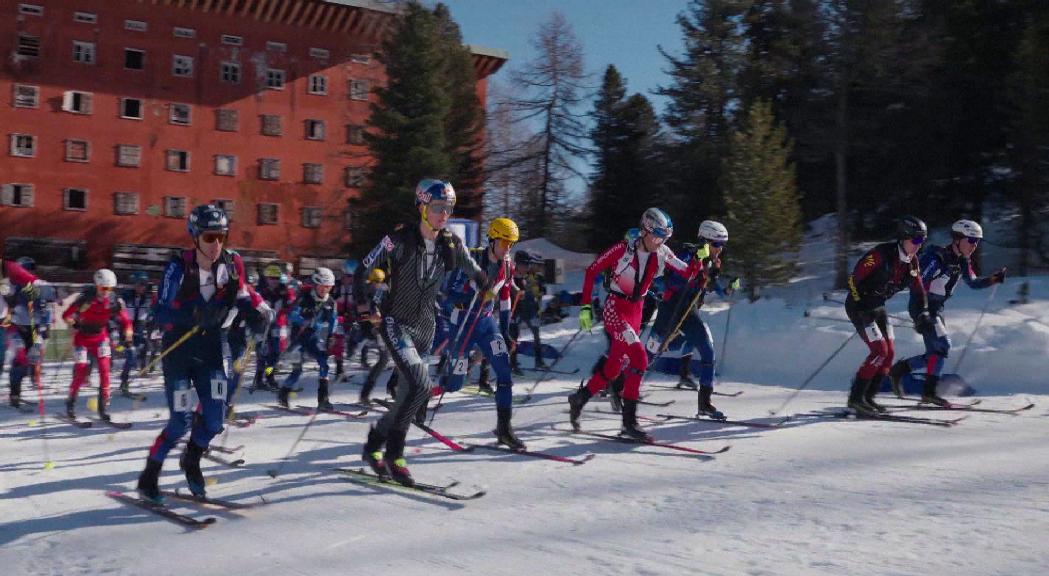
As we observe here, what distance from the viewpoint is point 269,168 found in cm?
4775

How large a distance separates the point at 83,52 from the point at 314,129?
462 inches

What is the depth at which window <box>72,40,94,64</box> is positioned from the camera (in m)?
44.0

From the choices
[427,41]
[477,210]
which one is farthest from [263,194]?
[427,41]

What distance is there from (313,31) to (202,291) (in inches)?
1794

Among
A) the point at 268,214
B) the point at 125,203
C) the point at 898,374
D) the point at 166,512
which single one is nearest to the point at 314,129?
the point at 268,214

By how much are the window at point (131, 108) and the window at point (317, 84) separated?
28.2 ft

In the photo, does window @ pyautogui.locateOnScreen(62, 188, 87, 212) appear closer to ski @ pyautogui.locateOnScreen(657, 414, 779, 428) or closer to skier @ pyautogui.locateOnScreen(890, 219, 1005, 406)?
ski @ pyautogui.locateOnScreen(657, 414, 779, 428)

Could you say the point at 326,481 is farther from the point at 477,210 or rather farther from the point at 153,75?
the point at 153,75

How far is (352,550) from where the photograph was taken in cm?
504

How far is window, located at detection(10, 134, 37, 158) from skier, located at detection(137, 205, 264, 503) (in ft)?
143

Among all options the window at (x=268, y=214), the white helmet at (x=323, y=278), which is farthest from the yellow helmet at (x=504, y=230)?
the window at (x=268, y=214)

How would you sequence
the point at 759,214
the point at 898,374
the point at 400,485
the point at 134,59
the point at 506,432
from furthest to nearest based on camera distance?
the point at 134,59, the point at 759,214, the point at 898,374, the point at 506,432, the point at 400,485

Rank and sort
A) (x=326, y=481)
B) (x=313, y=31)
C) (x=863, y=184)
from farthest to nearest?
1. (x=313, y=31)
2. (x=863, y=184)
3. (x=326, y=481)

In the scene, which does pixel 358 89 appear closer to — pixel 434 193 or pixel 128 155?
pixel 128 155
